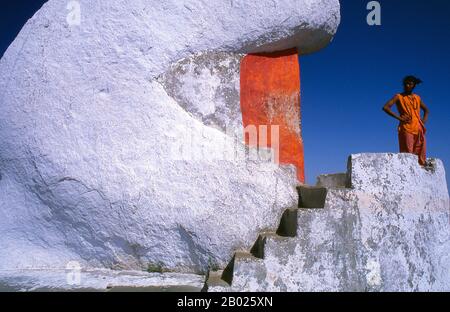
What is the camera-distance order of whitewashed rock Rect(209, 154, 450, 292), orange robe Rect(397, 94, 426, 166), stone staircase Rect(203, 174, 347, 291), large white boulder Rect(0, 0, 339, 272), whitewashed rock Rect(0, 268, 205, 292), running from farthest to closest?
orange robe Rect(397, 94, 426, 166)
large white boulder Rect(0, 0, 339, 272)
whitewashed rock Rect(0, 268, 205, 292)
whitewashed rock Rect(209, 154, 450, 292)
stone staircase Rect(203, 174, 347, 291)

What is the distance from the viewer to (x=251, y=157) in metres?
4.60

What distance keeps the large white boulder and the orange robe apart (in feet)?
5.75

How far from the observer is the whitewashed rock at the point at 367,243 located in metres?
3.91

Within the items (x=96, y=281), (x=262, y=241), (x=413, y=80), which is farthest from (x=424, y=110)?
(x=96, y=281)

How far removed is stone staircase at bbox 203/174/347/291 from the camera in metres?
3.81

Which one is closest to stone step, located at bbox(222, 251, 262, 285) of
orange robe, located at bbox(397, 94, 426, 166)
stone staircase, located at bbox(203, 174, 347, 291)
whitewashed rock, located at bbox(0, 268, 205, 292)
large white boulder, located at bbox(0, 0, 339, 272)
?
stone staircase, located at bbox(203, 174, 347, 291)

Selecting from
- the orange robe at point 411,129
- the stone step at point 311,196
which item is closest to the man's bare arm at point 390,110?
the orange robe at point 411,129

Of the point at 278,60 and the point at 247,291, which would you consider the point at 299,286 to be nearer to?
the point at 247,291

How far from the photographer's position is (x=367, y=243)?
4.10 meters

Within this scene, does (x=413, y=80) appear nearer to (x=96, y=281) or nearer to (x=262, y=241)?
(x=262, y=241)

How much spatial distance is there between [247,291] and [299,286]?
0.57m

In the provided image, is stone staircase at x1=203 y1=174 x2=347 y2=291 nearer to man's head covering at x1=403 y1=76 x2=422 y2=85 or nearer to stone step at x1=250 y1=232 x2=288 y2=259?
stone step at x1=250 y1=232 x2=288 y2=259

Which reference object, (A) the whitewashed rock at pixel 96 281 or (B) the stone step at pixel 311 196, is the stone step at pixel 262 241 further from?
(A) the whitewashed rock at pixel 96 281
